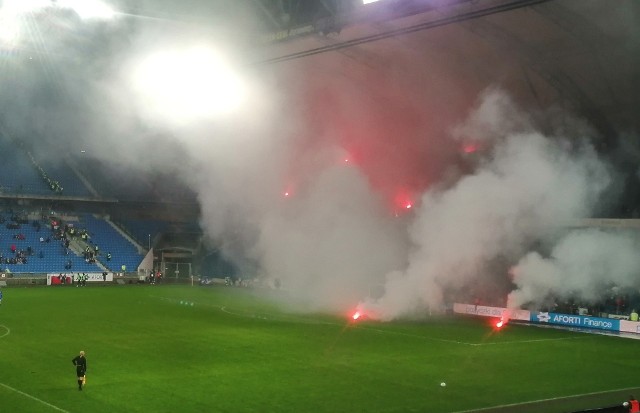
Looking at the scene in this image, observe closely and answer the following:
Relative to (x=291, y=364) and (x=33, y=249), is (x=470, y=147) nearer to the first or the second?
(x=291, y=364)

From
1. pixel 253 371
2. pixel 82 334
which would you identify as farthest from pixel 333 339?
pixel 82 334

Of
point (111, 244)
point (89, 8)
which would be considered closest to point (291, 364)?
point (89, 8)

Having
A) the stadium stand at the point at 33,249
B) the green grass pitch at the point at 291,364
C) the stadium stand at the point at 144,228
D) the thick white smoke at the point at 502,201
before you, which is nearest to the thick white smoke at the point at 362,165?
the thick white smoke at the point at 502,201

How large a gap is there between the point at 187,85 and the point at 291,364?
1112cm

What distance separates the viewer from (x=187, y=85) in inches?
940

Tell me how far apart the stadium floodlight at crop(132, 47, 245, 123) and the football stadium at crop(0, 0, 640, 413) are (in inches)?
3.9

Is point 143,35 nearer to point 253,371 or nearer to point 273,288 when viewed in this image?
point 253,371

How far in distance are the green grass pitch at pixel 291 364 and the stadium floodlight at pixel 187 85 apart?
26.1 feet

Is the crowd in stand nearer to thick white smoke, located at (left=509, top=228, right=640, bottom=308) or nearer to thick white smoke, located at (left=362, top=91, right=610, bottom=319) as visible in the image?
thick white smoke, located at (left=362, top=91, right=610, bottom=319)

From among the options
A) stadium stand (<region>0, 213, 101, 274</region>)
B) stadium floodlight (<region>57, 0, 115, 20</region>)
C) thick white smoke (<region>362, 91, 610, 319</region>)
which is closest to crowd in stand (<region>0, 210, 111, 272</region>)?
stadium stand (<region>0, 213, 101, 274</region>)

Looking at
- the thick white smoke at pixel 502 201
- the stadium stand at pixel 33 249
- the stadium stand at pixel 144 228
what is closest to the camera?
the thick white smoke at pixel 502 201

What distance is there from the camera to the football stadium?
52.1ft

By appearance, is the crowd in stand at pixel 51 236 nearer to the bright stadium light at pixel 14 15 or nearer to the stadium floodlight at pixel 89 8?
the bright stadium light at pixel 14 15

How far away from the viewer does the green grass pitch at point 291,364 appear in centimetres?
1354
